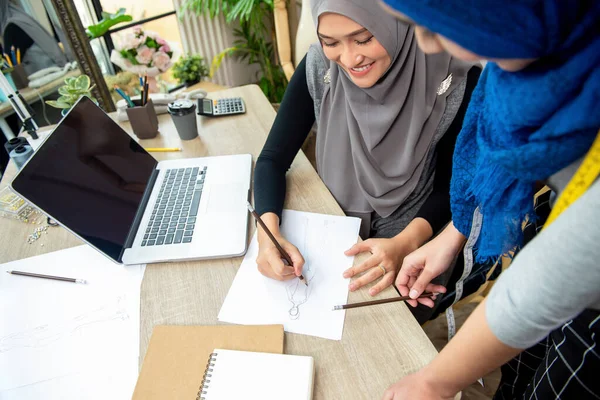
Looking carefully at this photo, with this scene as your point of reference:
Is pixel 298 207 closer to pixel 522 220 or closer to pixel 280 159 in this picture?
pixel 280 159

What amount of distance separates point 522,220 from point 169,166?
0.90m

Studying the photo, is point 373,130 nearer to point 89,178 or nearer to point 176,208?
point 176,208

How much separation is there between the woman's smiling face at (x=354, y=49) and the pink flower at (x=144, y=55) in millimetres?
1015

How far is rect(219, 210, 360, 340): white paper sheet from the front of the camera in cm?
65

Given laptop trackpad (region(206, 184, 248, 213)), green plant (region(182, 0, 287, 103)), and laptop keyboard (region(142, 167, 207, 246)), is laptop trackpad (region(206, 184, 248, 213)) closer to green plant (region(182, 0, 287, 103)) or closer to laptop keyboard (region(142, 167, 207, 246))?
laptop keyboard (region(142, 167, 207, 246))

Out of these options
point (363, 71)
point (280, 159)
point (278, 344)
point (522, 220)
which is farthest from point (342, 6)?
point (278, 344)

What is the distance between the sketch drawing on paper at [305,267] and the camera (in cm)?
69

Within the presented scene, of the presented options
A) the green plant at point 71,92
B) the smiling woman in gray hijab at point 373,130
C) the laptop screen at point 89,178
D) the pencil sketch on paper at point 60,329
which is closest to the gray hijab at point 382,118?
the smiling woman in gray hijab at point 373,130

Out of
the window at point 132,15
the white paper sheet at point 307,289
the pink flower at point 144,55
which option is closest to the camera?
the white paper sheet at point 307,289

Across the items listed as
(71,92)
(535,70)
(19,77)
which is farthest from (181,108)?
(19,77)

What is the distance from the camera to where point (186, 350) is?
618 mm

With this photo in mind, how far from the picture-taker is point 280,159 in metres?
1.00

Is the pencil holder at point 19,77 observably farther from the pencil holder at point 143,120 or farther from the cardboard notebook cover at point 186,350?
the cardboard notebook cover at point 186,350

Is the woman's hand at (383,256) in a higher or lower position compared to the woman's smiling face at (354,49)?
lower
